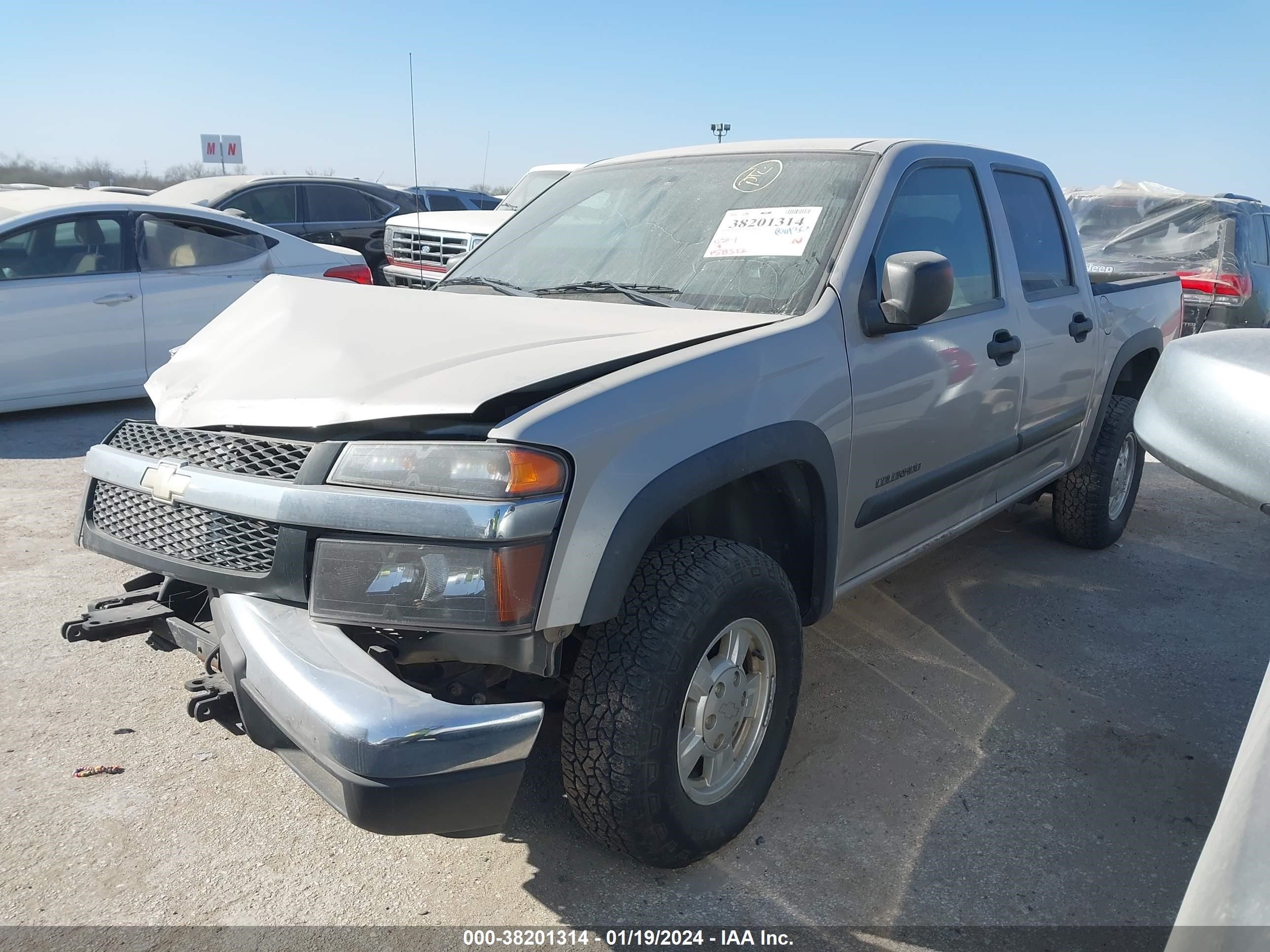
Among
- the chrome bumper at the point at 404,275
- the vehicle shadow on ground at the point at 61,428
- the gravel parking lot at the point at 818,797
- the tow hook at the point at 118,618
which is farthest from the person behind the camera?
the chrome bumper at the point at 404,275

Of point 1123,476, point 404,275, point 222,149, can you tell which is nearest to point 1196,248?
point 1123,476

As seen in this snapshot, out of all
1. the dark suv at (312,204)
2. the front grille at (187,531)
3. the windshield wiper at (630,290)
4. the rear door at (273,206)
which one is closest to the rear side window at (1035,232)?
the windshield wiper at (630,290)

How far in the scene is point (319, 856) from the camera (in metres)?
2.51

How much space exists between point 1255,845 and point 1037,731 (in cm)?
217

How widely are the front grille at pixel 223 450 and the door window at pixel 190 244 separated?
4.93 m

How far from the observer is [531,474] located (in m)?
2.02

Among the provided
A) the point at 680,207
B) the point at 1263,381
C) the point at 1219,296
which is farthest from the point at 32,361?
the point at 1219,296

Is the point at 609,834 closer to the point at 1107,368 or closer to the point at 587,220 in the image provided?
the point at 587,220

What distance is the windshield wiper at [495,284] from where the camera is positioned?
10.9 feet

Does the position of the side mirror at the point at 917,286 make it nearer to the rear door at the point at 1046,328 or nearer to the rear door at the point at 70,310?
the rear door at the point at 1046,328

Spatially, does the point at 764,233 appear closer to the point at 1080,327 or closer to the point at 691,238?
the point at 691,238

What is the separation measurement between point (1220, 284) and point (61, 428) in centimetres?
911

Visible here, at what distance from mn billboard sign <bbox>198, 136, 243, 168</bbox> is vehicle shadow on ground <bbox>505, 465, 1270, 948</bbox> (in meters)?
17.1

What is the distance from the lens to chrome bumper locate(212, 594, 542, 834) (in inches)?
72.4
